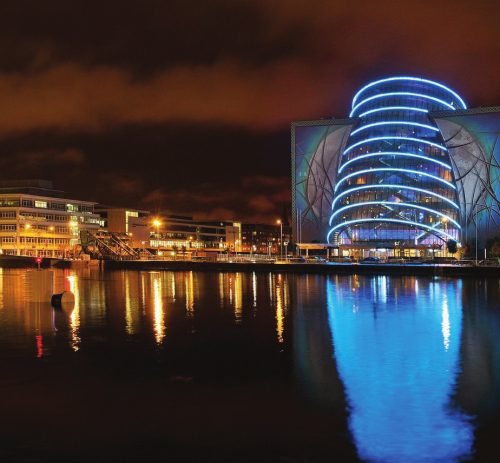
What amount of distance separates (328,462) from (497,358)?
9.15 meters

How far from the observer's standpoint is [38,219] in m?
134

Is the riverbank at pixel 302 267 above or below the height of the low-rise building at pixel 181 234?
below

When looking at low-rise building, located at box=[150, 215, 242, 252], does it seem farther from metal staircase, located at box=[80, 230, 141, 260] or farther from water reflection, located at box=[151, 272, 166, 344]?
water reflection, located at box=[151, 272, 166, 344]

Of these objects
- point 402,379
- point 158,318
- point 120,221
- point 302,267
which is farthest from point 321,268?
point 120,221

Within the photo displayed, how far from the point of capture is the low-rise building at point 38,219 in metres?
129

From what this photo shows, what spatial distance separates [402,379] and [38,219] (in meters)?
128

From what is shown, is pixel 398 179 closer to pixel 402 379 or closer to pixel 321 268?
pixel 321 268

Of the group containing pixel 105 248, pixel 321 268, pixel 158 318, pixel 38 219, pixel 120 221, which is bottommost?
pixel 158 318

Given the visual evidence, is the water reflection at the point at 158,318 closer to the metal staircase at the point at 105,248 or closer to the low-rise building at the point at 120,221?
the metal staircase at the point at 105,248

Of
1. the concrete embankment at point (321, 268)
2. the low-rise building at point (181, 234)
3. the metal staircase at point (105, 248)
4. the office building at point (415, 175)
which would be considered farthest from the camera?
the low-rise building at point (181, 234)

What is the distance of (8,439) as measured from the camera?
1043cm

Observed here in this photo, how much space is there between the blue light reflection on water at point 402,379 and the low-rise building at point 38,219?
103452 mm

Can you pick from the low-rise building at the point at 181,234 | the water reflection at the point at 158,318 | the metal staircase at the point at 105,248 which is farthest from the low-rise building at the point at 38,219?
the water reflection at the point at 158,318

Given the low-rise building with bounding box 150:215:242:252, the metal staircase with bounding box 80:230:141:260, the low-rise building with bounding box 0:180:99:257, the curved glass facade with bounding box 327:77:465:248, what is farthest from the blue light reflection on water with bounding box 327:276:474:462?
the low-rise building with bounding box 150:215:242:252
